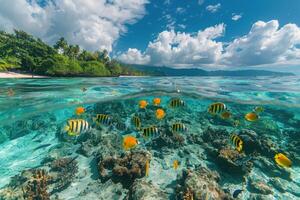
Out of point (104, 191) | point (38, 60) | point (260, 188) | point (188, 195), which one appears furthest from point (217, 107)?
point (38, 60)

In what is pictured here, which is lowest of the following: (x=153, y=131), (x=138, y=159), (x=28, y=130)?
(x=28, y=130)

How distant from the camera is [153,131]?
6871 mm

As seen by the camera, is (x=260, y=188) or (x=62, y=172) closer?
(x=260, y=188)

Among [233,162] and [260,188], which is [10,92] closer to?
[233,162]

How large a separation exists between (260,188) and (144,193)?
16.9 ft

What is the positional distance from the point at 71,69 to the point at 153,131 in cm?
4787

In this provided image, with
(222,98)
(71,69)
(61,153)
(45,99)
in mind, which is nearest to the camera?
(61,153)

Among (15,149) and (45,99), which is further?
(45,99)

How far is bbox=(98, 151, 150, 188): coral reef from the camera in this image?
808 centimetres

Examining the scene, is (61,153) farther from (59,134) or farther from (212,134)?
(212,134)

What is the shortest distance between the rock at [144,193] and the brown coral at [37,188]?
3.24m

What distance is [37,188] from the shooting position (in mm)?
7453

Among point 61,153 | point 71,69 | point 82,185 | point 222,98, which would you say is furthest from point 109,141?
point 71,69

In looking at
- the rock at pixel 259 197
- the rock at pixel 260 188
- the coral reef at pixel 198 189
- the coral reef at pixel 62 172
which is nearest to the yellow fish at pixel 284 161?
the coral reef at pixel 198 189
